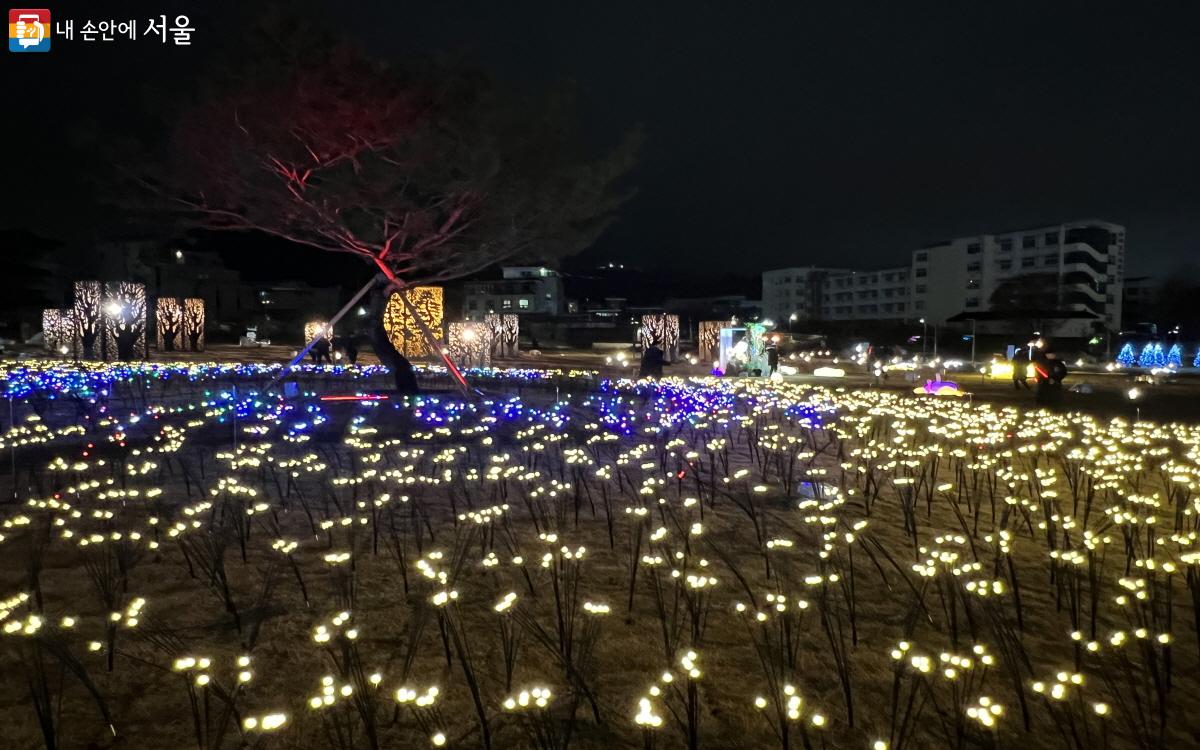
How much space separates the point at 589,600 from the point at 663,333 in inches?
995

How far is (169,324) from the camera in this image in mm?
28016

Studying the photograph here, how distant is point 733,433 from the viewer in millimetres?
9602

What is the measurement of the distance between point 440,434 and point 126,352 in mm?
16866

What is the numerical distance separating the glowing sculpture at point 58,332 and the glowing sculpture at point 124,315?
2.85 m

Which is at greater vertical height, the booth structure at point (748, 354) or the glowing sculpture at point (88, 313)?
the glowing sculpture at point (88, 313)

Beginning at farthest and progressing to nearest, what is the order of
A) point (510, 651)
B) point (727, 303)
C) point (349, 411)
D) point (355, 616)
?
point (727, 303) < point (349, 411) < point (355, 616) < point (510, 651)

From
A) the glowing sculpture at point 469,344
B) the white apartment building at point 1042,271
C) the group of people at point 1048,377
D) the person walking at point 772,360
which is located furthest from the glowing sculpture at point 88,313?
the white apartment building at point 1042,271

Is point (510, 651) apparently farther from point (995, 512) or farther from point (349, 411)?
point (349, 411)

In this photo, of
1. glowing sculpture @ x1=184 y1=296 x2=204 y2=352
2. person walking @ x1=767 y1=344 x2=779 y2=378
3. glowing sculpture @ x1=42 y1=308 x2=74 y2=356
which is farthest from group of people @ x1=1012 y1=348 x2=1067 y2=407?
glowing sculpture @ x1=184 y1=296 x2=204 y2=352

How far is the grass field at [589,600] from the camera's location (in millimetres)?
2721

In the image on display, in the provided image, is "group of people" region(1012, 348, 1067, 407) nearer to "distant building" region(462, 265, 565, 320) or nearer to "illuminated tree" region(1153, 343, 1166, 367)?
"illuminated tree" region(1153, 343, 1166, 367)

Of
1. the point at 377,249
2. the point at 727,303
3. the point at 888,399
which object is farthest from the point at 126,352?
the point at 727,303

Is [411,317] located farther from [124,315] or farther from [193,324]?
[193,324]

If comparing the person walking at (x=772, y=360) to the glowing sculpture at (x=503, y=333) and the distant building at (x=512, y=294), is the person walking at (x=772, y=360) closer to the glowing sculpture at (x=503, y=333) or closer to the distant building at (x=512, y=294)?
the glowing sculpture at (x=503, y=333)
